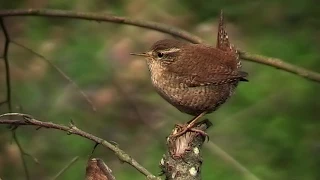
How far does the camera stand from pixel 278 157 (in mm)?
5371

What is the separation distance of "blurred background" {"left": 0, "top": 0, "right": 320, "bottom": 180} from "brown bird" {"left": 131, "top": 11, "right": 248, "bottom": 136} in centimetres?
138

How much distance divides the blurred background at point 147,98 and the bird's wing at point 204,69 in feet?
4.63

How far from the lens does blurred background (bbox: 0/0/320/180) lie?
5367 mm

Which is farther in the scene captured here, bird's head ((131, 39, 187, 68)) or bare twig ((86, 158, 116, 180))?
bird's head ((131, 39, 187, 68))

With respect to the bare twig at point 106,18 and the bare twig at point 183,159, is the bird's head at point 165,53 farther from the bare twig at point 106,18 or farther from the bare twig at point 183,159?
the bare twig at point 183,159

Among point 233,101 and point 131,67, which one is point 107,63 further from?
point 233,101

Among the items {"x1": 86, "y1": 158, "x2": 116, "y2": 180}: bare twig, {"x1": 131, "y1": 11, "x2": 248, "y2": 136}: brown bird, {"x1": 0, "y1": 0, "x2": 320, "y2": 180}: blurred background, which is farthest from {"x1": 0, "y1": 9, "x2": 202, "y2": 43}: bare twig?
{"x1": 86, "y1": 158, "x2": 116, "y2": 180}: bare twig

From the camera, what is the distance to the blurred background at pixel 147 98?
17.6 ft

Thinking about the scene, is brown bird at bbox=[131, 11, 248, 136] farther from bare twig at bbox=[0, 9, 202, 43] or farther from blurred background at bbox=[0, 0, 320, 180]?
blurred background at bbox=[0, 0, 320, 180]

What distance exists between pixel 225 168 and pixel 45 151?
1.29m

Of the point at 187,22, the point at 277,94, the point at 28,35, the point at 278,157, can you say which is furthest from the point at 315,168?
the point at 28,35

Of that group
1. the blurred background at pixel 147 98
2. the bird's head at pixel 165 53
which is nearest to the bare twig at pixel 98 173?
the bird's head at pixel 165 53

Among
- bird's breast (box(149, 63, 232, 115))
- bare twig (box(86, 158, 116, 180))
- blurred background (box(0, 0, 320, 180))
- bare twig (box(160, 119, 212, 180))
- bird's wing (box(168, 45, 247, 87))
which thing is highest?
blurred background (box(0, 0, 320, 180))

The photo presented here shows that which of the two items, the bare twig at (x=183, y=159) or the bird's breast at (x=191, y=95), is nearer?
the bare twig at (x=183, y=159)
